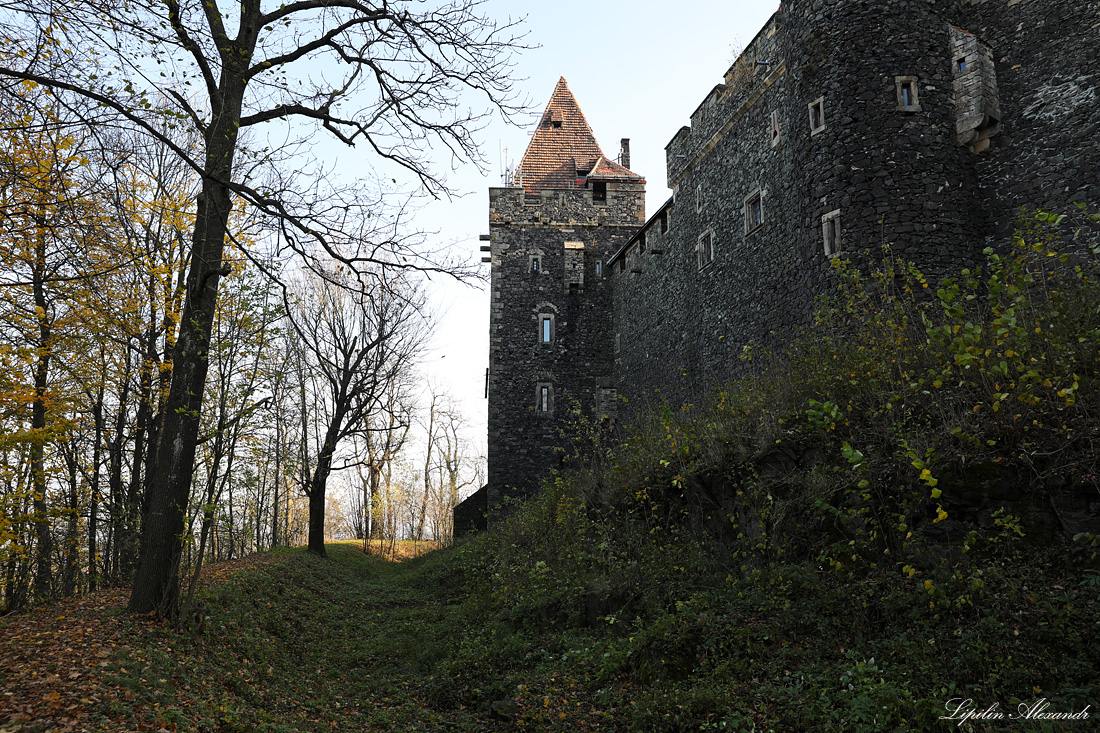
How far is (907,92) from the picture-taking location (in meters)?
10.8

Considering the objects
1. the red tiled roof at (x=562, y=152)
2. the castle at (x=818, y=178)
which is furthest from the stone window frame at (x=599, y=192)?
the castle at (x=818, y=178)

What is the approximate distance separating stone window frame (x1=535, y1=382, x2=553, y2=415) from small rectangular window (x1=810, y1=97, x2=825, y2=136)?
1422 centimetres

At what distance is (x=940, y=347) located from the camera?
21.6 ft

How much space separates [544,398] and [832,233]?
1424 centimetres

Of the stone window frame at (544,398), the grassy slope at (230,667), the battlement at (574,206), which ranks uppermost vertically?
the battlement at (574,206)

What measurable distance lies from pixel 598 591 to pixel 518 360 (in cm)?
1669

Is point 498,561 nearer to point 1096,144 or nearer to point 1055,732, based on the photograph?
point 1055,732

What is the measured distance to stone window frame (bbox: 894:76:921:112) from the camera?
35.3 ft

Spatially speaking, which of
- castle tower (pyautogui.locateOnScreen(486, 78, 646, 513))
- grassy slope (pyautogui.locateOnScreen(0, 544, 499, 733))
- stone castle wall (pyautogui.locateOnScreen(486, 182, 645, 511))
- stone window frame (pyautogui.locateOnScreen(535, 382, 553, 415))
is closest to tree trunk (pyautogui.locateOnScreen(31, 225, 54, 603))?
grassy slope (pyautogui.locateOnScreen(0, 544, 499, 733))

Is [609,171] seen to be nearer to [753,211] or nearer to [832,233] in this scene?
[753,211]

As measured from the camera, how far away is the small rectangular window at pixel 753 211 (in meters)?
14.7

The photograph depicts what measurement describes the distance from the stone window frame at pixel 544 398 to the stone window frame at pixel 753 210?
1077cm

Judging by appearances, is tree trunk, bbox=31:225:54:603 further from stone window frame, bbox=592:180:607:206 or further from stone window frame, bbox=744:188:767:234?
stone window frame, bbox=592:180:607:206

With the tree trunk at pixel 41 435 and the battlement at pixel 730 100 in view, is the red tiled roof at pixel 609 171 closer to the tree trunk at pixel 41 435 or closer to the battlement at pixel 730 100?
the battlement at pixel 730 100
